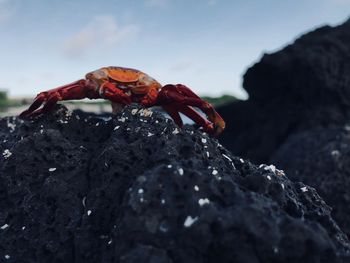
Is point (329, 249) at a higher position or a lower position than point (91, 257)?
lower

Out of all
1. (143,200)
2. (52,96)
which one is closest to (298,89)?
(52,96)

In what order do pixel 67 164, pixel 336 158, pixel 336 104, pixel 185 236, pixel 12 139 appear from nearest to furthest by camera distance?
pixel 185 236
pixel 67 164
pixel 12 139
pixel 336 158
pixel 336 104

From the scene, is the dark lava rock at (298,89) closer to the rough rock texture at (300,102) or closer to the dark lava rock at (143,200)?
the rough rock texture at (300,102)

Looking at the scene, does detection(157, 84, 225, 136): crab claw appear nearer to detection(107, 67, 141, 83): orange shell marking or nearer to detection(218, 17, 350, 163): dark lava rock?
detection(107, 67, 141, 83): orange shell marking

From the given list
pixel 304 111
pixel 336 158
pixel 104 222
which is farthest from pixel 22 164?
pixel 304 111

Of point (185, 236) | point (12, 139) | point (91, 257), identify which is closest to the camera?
point (185, 236)

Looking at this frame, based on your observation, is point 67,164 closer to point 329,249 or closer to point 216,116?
point 216,116

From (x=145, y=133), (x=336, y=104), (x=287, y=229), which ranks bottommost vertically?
(x=336, y=104)

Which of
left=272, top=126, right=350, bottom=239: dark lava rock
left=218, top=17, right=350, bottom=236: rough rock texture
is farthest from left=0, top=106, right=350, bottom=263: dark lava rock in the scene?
left=218, top=17, right=350, bottom=236: rough rock texture
